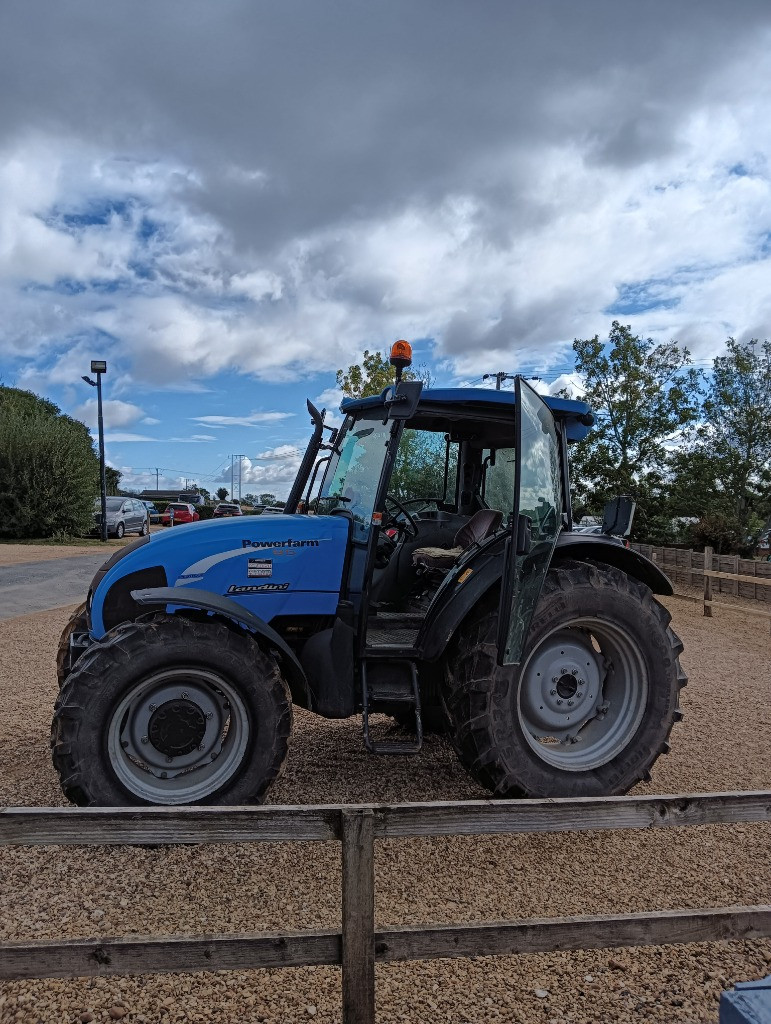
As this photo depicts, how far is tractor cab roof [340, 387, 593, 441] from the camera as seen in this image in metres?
4.26

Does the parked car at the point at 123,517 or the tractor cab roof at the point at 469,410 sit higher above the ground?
the tractor cab roof at the point at 469,410

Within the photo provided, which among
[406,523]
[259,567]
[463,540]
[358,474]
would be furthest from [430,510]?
[259,567]

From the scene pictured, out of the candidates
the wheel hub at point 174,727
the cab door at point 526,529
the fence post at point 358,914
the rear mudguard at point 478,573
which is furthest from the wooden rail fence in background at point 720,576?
the fence post at point 358,914

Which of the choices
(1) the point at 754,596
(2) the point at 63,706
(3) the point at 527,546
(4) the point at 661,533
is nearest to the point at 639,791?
(3) the point at 527,546

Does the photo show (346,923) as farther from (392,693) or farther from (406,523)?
(406,523)

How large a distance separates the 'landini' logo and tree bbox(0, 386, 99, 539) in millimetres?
24888

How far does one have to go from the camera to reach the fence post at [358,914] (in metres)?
2.27

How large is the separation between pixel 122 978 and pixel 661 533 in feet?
74.3

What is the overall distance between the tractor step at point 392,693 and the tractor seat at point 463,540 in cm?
74

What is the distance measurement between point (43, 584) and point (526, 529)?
13.0 meters

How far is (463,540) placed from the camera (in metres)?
4.83

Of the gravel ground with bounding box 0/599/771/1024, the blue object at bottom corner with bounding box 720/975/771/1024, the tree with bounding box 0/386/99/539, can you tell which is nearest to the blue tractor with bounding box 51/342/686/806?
the gravel ground with bounding box 0/599/771/1024

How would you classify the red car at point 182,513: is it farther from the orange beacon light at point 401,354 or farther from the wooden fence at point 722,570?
the orange beacon light at point 401,354

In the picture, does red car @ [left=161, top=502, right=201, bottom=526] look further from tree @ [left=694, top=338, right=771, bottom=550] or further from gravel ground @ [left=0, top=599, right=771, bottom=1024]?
gravel ground @ [left=0, top=599, right=771, bottom=1024]
